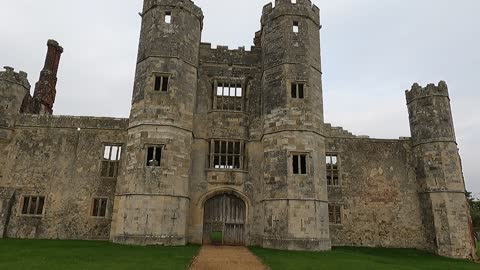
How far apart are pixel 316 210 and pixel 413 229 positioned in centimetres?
761

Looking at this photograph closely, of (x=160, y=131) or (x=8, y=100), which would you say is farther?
(x=8, y=100)

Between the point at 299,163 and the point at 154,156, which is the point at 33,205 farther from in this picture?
the point at 299,163

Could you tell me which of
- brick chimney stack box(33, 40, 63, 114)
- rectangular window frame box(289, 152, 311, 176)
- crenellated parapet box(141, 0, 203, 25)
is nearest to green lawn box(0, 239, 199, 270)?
rectangular window frame box(289, 152, 311, 176)

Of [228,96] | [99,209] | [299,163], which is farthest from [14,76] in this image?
[299,163]

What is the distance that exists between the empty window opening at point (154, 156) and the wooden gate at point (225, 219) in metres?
3.96

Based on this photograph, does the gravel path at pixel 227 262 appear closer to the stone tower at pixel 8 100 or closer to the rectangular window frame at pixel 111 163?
the rectangular window frame at pixel 111 163

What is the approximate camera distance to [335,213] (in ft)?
65.3

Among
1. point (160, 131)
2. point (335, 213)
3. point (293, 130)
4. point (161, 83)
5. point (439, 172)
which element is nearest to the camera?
point (160, 131)

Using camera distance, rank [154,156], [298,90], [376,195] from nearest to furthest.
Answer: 1. [154,156]
2. [298,90]
3. [376,195]

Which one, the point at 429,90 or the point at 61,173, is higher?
the point at 429,90

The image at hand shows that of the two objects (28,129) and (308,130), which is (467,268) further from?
(28,129)

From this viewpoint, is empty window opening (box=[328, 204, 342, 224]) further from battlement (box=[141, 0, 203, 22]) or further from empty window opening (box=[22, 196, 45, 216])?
empty window opening (box=[22, 196, 45, 216])

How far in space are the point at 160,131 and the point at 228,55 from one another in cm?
736

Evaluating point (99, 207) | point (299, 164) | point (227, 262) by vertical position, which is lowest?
point (227, 262)
